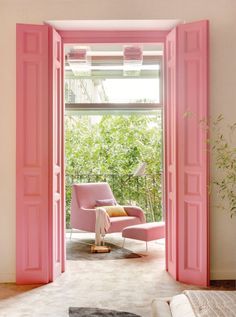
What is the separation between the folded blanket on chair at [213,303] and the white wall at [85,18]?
8.04ft

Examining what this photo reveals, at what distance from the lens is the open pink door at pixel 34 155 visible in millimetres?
4242

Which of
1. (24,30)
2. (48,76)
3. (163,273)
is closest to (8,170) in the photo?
(48,76)

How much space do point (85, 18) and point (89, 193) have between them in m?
3.09

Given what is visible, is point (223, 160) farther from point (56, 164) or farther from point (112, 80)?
point (112, 80)

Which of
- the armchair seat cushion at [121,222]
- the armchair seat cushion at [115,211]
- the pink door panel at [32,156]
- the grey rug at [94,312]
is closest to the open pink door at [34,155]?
the pink door panel at [32,156]

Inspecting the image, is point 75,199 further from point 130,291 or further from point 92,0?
point 92,0

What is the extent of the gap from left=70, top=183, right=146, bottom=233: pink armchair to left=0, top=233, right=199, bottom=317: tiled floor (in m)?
0.99

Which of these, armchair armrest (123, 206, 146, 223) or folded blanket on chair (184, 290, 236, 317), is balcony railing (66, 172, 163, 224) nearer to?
armchair armrest (123, 206, 146, 223)

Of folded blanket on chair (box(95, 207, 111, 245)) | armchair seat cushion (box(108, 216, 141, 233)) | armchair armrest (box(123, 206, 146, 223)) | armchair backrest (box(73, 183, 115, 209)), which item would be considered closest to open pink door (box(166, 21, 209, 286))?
folded blanket on chair (box(95, 207, 111, 245))

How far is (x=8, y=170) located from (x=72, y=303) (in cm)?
155

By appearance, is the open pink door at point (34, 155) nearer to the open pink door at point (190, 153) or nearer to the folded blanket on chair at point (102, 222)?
the open pink door at point (190, 153)

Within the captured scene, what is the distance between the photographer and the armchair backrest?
6.56 m

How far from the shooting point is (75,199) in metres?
6.54

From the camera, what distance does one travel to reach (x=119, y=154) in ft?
25.3
